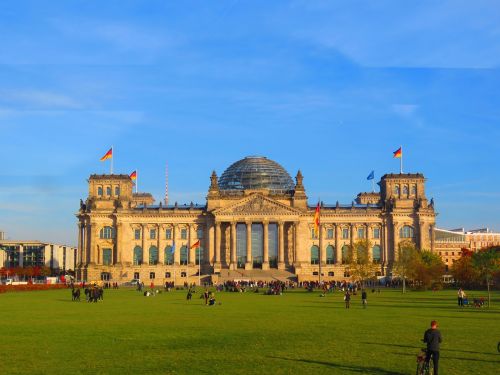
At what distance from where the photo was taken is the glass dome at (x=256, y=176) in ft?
513

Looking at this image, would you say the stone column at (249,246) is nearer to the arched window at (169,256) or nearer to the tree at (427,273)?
the arched window at (169,256)

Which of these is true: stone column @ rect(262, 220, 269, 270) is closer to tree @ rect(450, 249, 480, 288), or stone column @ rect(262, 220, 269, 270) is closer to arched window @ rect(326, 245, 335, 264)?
arched window @ rect(326, 245, 335, 264)

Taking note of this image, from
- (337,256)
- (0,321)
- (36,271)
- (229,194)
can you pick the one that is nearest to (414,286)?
(337,256)

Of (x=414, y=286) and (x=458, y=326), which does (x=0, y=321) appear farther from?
(x=414, y=286)

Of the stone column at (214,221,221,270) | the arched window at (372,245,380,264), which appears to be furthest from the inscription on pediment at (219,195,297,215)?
the arched window at (372,245,380,264)

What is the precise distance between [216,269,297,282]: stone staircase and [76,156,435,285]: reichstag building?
322 centimetres

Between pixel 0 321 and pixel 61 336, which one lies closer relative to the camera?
pixel 61 336

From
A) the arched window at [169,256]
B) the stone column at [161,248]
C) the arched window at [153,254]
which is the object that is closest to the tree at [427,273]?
the arched window at [169,256]

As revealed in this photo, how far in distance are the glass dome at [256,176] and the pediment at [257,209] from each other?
996cm

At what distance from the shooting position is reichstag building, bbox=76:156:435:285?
477 feet

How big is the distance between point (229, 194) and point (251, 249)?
1312 centimetres

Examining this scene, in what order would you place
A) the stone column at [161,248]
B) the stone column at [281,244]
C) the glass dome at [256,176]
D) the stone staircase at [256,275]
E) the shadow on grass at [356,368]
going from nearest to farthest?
the shadow on grass at [356,368], the stone staircase at [256,275], the stone column at [281,244], the stone column at [161,248], the glass dome at [256,176]

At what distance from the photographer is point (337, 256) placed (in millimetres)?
148000

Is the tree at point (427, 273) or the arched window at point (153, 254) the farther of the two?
the arched window at point (153, 254)
